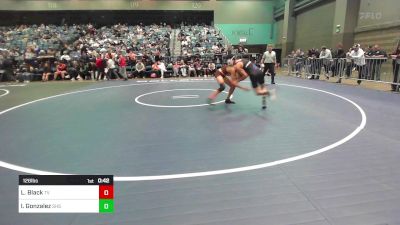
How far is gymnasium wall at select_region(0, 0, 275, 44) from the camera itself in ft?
85.7

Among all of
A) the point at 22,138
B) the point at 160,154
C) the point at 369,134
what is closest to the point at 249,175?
the point at 160,154

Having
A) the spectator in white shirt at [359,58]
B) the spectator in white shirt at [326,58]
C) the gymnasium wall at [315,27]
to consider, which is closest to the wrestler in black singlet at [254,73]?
the spectator in white shirt at [359,58]

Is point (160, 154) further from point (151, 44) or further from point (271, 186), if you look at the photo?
point (151, 44)

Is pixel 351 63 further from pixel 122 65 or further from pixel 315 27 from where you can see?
pixel 315 27

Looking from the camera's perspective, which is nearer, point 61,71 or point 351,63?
point 351,63

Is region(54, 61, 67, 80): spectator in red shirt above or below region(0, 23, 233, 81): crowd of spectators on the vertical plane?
below

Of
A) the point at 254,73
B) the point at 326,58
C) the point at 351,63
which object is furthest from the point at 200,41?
the point at 254,73

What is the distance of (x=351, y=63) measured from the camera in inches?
470

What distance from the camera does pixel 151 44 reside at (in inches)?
858

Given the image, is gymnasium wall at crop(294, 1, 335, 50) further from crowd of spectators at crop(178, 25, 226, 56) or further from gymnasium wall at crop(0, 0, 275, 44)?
crowd of spectators at crop(178, 25, 226, 56)
